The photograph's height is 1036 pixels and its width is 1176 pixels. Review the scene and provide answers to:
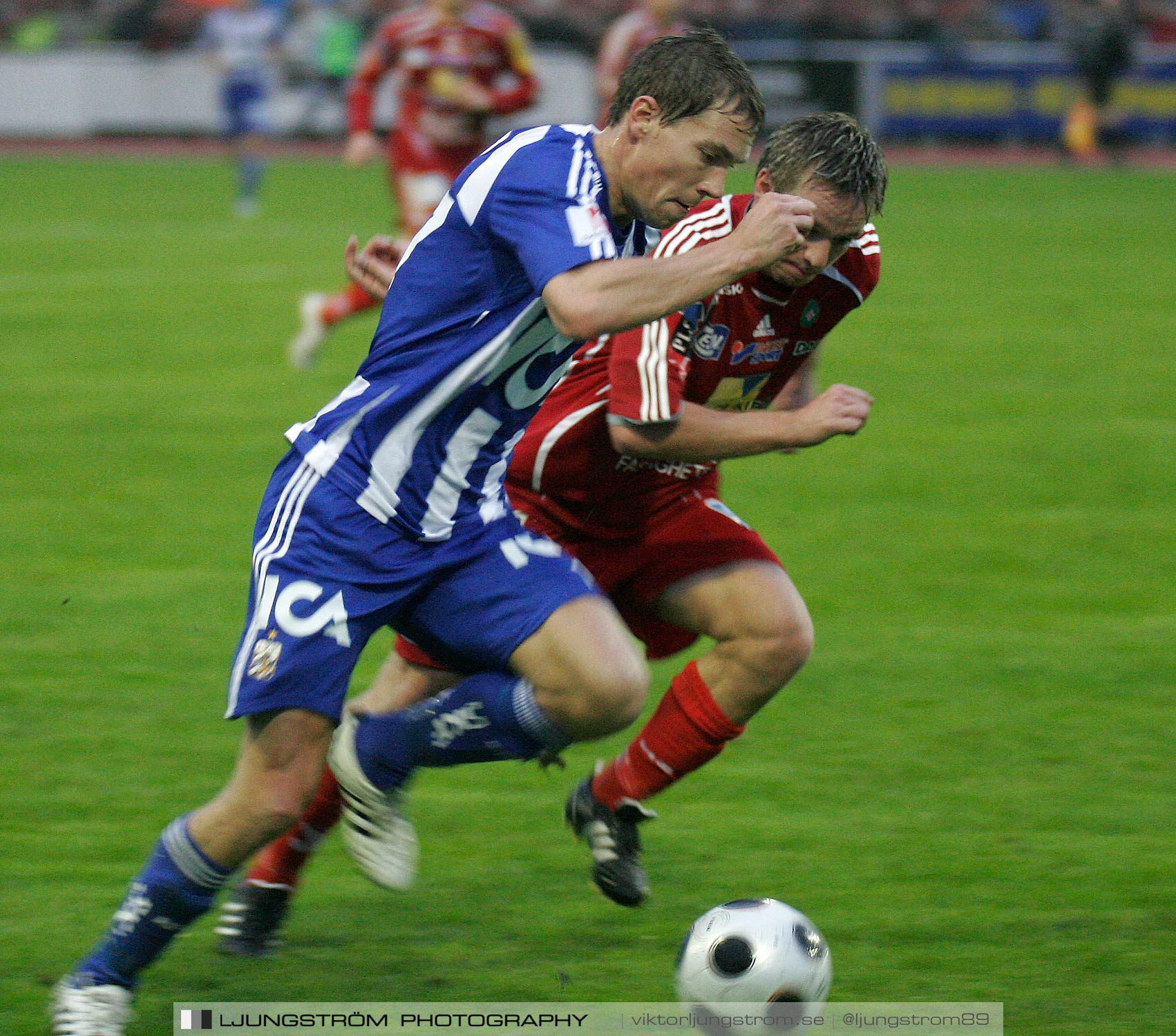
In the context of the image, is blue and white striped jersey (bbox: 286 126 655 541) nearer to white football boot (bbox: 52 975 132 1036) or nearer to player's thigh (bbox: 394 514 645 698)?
player's thigh (bbox: 394 514 645 698)

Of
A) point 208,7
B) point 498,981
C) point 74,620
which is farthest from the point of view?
point 208,7

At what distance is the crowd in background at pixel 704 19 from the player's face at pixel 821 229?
2195 cm

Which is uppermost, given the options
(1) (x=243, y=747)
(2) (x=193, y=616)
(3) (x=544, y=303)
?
(3) (x=544, y=303)

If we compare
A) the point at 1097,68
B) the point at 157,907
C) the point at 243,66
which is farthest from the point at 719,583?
the point at 1097,68

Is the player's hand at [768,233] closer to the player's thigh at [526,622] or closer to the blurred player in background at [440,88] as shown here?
the player's thigh at [526,622]

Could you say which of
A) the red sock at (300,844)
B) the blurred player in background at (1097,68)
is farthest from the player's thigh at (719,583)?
the blurred player in background at (1097,68)

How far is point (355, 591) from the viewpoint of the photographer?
320cm

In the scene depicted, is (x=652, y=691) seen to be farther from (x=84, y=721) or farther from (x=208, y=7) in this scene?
(x=208, y=7)

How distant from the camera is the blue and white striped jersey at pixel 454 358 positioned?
3162 millimetres

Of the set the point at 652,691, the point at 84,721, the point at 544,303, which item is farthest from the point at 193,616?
the point at 544,303

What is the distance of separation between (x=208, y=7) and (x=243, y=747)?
27.0m

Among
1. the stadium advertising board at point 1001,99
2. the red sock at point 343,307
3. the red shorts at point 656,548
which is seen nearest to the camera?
the red shorts at point 656,548

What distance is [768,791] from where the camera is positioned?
176 inches

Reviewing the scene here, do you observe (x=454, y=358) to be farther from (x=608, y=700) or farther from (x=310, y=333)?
(x=310, y=333)
